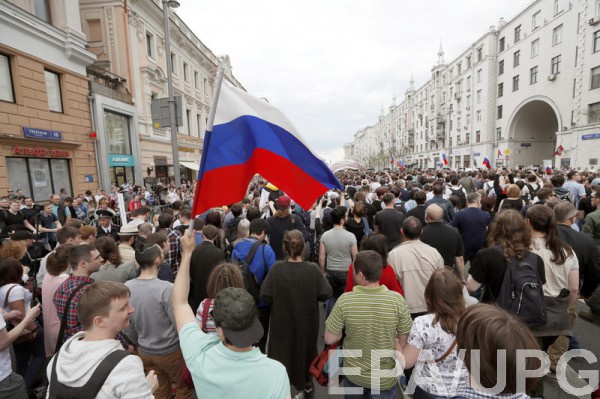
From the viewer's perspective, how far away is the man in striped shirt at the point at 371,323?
234 centimetres

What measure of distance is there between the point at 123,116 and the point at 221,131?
18212 mm

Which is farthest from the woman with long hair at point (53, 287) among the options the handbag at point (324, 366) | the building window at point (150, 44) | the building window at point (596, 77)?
the building window at point (596, 77)

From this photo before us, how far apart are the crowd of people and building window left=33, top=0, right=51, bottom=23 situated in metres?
12.9

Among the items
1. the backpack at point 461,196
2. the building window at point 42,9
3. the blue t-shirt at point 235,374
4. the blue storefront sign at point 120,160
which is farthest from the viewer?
the blue storefront sign at point 120,160

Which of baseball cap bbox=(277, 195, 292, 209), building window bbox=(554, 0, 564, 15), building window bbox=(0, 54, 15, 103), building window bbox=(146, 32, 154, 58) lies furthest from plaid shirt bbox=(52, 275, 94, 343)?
building window bbox=(554, 0, 564, 15)

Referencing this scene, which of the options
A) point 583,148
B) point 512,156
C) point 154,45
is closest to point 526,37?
point 512,156

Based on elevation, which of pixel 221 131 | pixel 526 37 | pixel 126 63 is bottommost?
pixel 221 131

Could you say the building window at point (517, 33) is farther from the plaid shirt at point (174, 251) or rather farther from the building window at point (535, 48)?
the plaid shirt at point (174, 251)

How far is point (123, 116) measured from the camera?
17.3m

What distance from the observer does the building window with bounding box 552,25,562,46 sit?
27.8 metres

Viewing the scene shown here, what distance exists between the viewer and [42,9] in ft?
40.7

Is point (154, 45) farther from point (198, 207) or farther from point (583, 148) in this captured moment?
point (583, 148)

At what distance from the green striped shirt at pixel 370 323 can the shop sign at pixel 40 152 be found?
13.6m

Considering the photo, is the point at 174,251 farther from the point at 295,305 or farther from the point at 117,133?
the point at 117,133
